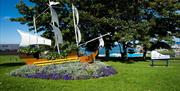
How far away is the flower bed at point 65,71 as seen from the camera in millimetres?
20500

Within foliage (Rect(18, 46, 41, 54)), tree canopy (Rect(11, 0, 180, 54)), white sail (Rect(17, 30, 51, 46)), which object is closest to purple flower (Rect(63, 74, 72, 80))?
foliage (Rect(18, 46, 41, 54))

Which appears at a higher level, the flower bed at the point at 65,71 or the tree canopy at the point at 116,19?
the tree canopy at the point at 116,19

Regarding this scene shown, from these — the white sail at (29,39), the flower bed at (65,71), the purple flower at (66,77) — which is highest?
the white sail at (29,39)

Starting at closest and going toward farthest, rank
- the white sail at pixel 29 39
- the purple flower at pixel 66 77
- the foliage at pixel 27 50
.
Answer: the purple flower at pixel 66 77
the foliage at pixel 27 50
the white sail at pixel 29 39

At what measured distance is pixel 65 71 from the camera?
69.8 ft

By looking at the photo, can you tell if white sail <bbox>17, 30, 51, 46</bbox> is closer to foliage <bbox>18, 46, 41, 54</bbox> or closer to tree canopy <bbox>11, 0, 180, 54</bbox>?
foliage <bbox>18, 46, 41, 54</bbox>

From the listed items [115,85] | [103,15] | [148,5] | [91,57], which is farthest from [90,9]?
[115,85]

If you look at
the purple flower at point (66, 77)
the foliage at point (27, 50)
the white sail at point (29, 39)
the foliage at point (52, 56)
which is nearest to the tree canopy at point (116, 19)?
the white sail at point (29, 39)

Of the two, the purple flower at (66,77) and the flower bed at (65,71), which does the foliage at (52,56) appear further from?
the purple flower at (66,77)

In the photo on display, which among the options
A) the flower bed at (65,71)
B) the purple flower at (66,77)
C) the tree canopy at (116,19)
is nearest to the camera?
the purple flower at (66,77)

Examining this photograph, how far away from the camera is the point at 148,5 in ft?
132

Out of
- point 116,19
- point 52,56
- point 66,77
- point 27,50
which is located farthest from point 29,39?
point 116,19

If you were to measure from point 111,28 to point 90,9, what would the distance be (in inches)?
153

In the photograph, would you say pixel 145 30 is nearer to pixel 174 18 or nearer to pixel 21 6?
pixel 174 18
